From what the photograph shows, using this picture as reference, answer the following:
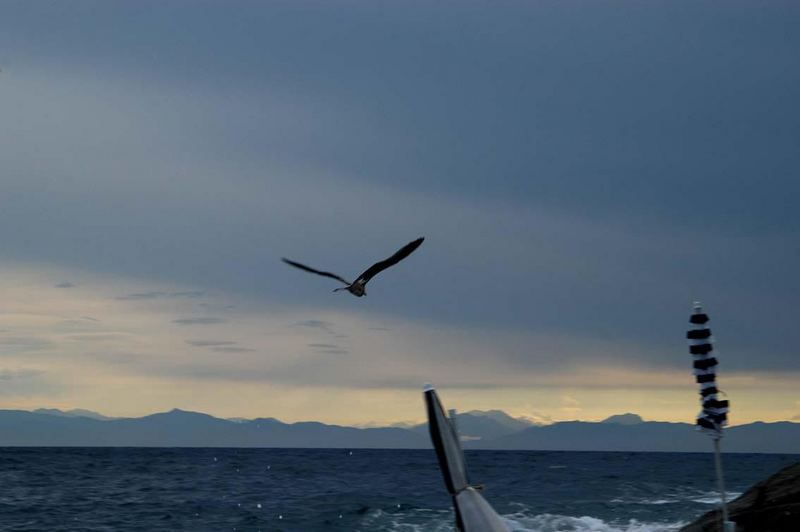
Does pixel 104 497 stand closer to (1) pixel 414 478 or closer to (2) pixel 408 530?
(2) pixel 408 530

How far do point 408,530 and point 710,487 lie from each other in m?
32.0

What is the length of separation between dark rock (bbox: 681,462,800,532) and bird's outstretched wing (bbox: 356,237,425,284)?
22.6ft

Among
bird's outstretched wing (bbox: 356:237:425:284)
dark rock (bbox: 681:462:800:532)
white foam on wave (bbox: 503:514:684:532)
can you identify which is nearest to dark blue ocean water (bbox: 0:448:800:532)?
white foam on wave (bbox: 503:514:684:532)

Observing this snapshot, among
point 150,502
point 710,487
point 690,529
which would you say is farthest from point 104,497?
point 690,529

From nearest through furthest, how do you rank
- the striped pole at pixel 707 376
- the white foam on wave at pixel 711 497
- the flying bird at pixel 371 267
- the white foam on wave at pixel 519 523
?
the striped pole at pixel 707 376
the flying bird at pixel 371 267
the white foam on wave at pixel 519 523
the white foam on wave at pixel 711 497

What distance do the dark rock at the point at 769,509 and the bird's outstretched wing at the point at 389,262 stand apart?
272 inches

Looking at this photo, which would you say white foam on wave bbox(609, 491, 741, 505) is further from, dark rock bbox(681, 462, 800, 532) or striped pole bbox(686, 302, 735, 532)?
striped pole bbox(686, 302, 735, 532)

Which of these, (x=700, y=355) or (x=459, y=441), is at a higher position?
(x=700, y=355)

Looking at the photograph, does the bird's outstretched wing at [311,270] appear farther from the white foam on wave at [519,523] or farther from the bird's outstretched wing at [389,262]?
the white foam on wave at [519,523]

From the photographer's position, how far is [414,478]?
251 ft

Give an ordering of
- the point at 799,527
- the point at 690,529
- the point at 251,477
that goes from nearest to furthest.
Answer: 1. the point at 799,527
2. the point at 690,529
3. the point at 251,477

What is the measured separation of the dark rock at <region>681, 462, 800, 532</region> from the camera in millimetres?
16609

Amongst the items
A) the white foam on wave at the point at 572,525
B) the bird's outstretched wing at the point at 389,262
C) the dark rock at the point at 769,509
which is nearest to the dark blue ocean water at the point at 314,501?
the white foam on wave at the point at 572,525

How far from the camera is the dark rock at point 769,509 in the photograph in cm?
1661
